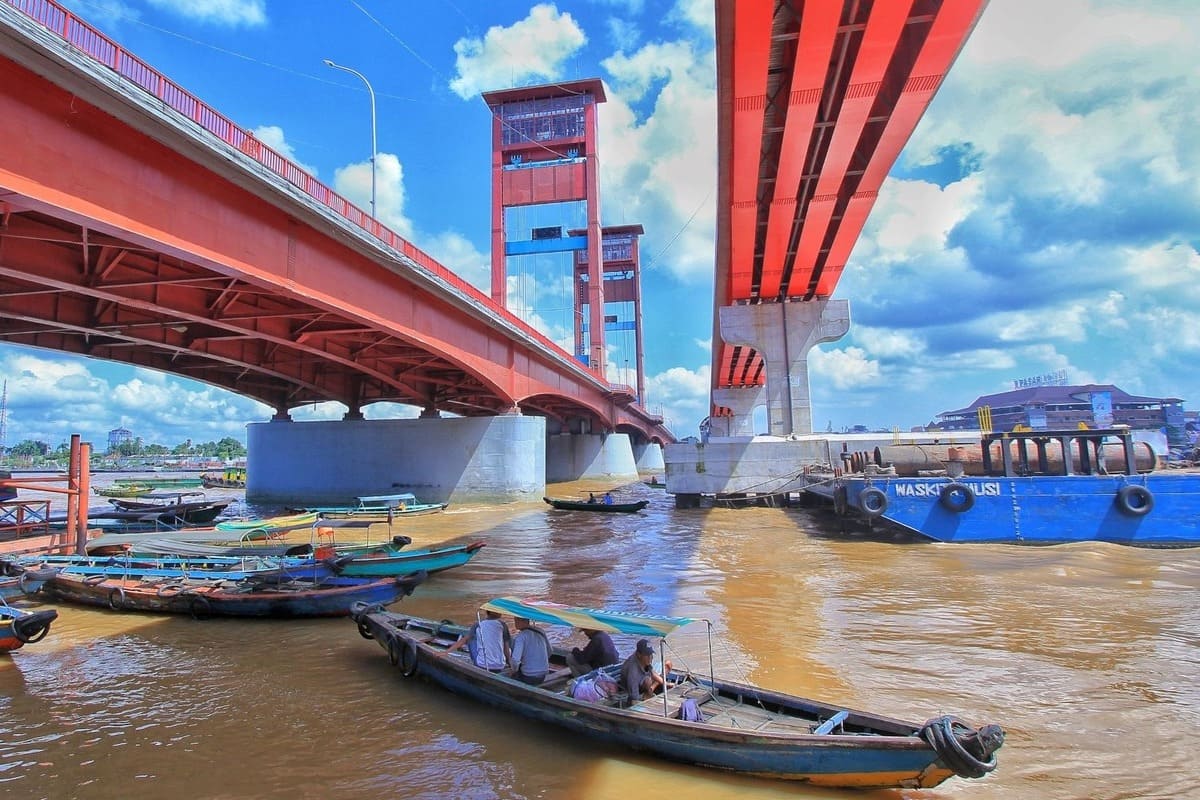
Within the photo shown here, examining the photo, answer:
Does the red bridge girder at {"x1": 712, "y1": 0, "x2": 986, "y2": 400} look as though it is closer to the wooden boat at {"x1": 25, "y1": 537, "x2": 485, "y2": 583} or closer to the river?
the river

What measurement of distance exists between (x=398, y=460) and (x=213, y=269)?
20015 millimetres

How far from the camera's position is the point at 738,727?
537cm

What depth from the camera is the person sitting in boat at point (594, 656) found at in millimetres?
6816

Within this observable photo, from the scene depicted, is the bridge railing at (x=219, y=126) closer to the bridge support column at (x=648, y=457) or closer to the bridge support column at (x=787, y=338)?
the bridge support column at (x=787, y=338)

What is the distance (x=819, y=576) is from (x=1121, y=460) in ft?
45.7

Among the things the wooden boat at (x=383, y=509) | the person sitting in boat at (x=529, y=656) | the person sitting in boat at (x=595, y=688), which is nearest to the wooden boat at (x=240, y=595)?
the person sitting in boat at (x=529, y=656)

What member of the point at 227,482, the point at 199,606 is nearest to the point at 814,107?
the point at 199,606

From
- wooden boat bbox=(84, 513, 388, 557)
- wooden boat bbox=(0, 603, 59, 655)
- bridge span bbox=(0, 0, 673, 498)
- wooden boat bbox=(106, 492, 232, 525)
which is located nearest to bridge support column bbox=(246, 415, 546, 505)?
bridge span bbox=(0, 0, 673, 498)

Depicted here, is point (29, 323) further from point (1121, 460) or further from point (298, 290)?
point (1121, 460)

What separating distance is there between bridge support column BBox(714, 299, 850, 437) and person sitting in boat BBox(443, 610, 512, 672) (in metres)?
26.0

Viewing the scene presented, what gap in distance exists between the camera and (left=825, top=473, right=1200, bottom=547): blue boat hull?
17.3 metres

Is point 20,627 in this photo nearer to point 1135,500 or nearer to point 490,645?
point 490,645

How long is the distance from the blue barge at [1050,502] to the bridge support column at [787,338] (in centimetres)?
1150

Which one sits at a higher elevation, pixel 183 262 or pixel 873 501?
pixel 183 262
